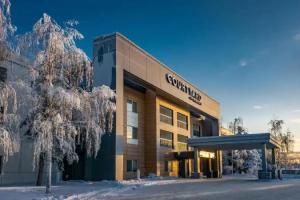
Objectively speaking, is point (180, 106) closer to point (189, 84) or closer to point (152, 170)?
point (189, 84)

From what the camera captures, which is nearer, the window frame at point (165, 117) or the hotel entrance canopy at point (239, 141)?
the hotel entrance canopy at point (239, 141)

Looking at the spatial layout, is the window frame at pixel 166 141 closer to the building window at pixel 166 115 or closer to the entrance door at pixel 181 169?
the building window at pixel 166 115

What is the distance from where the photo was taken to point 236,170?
3177 inches

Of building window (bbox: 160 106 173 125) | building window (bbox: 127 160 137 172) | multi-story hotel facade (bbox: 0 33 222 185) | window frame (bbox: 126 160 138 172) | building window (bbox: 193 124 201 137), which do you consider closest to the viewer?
multi-story hotel facade (bbox: 0 33 222 185)

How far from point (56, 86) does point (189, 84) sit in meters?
35.9

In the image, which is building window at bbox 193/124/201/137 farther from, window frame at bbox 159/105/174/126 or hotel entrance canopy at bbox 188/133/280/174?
hotel entrance canopy at bbox 188/133/280/174

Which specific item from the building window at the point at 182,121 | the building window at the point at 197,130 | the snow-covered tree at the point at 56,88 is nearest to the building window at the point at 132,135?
the building window at the point at 182,121

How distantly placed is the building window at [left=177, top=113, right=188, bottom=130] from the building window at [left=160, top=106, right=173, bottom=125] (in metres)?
3.08

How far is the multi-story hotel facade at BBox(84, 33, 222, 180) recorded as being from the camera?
3550 cm

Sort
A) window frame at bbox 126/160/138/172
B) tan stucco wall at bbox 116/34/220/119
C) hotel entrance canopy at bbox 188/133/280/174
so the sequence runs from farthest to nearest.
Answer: hotel entrance canopy at bbox 188/133/280/174, window frame at bbox 126/160/138/172, tan stucco wall at bbox 116/34/220/119

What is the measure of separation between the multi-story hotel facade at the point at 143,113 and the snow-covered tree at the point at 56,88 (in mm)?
13889

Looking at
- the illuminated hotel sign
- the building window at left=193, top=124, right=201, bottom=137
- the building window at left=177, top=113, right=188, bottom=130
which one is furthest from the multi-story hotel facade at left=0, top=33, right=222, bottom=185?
the building window at left=193, top=124, right=201, bottom=137

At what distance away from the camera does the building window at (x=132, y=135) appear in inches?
1630

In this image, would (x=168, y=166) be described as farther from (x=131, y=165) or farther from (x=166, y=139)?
(x=131, y=165)
